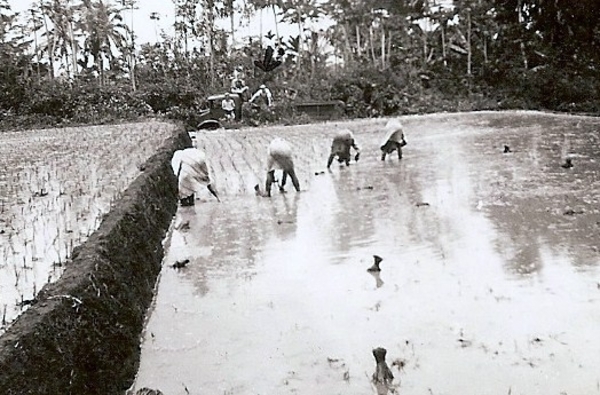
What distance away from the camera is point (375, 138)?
18422 millimetres

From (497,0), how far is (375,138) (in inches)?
210

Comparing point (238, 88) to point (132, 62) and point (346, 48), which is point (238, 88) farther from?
point (346, 48)

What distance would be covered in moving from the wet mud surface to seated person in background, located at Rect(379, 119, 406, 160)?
66.9 inches

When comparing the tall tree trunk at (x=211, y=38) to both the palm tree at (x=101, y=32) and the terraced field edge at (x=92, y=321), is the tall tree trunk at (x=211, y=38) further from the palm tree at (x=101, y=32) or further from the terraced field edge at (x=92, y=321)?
the terraced field edge at (x=92, y=321)

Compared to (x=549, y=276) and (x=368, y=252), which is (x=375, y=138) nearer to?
(x=368, y=252)

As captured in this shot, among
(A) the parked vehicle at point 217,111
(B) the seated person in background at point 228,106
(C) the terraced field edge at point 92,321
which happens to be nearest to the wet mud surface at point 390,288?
(C) the terraced field edge at point 92,321

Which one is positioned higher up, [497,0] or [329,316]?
[497,0]

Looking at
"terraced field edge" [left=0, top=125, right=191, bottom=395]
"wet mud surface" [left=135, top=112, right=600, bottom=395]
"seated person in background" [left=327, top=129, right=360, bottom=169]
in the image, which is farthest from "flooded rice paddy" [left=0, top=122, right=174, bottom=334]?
"seated person in background" [left=327, top=129, right=360, bottom=169]

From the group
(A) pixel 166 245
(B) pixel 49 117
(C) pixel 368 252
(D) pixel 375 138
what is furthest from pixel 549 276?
(B) pixel 49 117

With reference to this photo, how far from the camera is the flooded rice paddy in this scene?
564 centimetres

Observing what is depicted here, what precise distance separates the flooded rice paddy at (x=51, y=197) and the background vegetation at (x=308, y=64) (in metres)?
9.01

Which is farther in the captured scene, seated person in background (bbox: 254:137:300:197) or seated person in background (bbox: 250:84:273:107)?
seated person in background (bbox: 250:84:273:107)

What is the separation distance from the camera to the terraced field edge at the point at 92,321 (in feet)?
11.5

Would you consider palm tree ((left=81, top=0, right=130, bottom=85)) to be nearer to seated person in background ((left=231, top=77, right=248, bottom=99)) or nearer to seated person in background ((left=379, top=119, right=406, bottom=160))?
seated person in background ((left=231, top=77, right=248, bottom=99))
